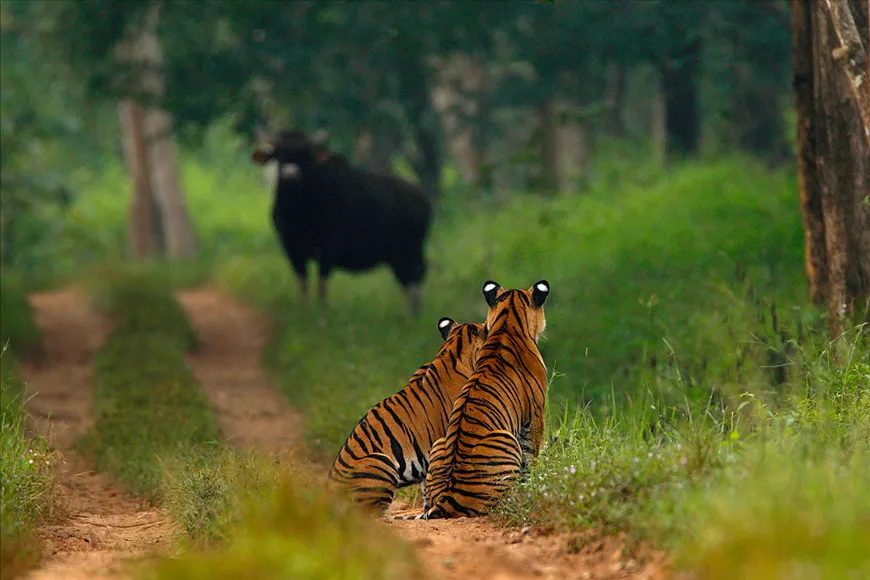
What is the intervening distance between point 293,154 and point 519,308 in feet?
29.3

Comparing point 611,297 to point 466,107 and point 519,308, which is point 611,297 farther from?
point 466,107

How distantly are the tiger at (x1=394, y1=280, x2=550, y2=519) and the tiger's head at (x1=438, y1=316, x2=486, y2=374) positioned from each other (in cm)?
10

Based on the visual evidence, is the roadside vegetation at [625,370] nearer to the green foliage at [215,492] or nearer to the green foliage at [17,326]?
the green foliage at [215,492]

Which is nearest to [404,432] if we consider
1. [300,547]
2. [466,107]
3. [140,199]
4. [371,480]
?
[371,480]

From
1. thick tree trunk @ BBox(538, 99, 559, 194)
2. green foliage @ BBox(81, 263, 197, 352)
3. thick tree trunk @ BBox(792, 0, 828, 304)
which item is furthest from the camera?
thick tree trunk @ BBox(538, 99, 559, 194)

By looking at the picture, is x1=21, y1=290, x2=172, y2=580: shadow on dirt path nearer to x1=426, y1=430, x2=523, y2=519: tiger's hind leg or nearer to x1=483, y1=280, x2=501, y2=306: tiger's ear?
x1=426, y1=430, x2=523, y2=519: tiger's hind leg

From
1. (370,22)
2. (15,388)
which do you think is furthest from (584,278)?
(15,388)

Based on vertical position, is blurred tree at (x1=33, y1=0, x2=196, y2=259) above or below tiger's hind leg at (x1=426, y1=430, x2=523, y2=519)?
above

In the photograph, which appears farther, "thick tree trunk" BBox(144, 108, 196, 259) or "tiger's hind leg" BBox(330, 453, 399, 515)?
"thick tree trunk" BBox(144, 108, 196, 259)

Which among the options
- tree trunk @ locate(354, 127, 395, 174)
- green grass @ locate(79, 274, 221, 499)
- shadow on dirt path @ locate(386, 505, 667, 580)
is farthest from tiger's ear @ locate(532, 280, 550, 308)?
tree trunk @ locate(354, 127, 395, 174)

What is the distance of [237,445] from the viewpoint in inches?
389

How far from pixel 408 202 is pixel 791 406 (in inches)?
372

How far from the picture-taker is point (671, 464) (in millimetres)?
5742

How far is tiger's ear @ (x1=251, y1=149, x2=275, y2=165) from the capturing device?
15.5m
